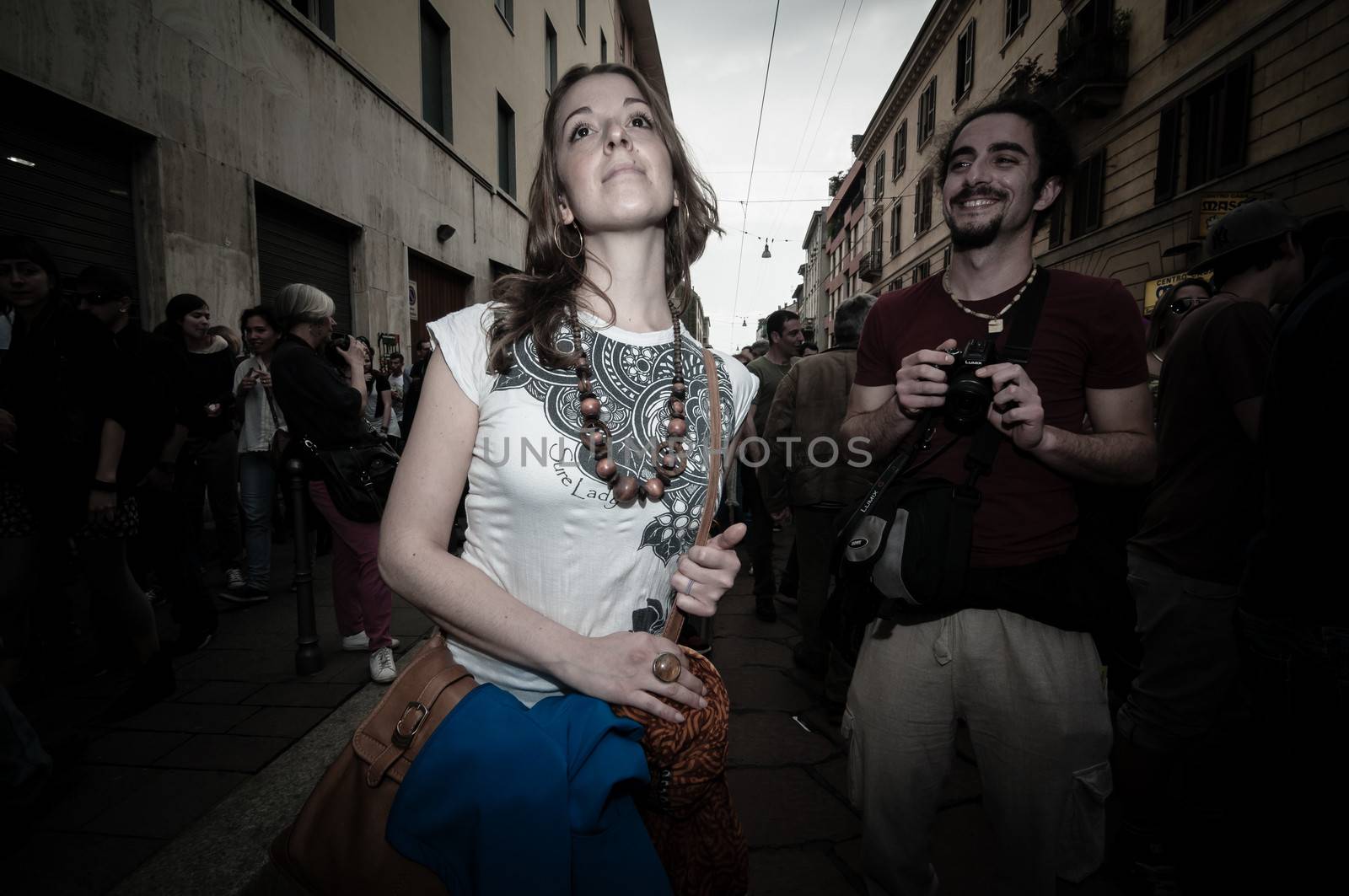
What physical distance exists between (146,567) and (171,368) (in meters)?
1.73

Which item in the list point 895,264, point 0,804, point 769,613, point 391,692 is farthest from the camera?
point 895,264

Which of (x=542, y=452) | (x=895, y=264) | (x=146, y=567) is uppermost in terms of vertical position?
(x=895, y=264)

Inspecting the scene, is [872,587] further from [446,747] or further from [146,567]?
[146,567]

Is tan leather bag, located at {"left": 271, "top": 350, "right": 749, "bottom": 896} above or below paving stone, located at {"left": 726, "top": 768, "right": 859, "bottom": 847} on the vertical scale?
above

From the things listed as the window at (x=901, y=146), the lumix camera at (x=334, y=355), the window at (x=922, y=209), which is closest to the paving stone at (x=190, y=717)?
the lumix camera at (x=334, y=355)

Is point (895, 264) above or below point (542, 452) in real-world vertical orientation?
above

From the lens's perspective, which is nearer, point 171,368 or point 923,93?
point 171,368

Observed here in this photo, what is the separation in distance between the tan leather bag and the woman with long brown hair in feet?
0.18

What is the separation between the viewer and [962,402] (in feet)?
4.95

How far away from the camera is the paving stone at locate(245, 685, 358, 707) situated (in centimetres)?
296

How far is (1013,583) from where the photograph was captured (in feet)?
4.99

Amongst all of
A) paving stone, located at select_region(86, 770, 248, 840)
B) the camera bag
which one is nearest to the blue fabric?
the camera bag

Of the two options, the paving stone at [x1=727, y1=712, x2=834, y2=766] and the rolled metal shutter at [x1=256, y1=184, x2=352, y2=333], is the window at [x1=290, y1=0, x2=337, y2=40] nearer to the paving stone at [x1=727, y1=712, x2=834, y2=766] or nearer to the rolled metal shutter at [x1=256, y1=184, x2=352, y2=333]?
the rolled metal shutter at [x1=256, y1=184, x2=352, y2=333]

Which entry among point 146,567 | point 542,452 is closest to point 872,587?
point 542,452
